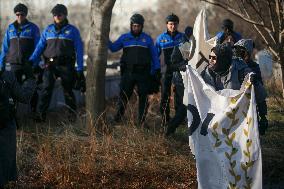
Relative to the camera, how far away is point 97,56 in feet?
29.0

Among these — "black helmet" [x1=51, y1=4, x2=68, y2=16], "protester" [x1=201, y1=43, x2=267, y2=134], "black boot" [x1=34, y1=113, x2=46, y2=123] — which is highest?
"black helmet" [x1=51, y1=4, x2=68, y2=16]

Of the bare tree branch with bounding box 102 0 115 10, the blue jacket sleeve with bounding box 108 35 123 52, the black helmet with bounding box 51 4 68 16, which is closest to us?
the bare tree branch with bounding box 102 0 115 10

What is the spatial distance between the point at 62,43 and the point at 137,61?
143 centimetres

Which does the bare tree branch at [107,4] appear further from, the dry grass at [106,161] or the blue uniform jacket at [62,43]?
the blue uniform jacket at [62,43]

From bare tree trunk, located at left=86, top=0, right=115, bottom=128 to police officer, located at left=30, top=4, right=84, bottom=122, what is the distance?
1551mm

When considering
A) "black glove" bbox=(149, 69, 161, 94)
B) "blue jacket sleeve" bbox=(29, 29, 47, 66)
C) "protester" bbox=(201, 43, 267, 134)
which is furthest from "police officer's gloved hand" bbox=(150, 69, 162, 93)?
"protester" bbox=(201, 43, 267, 134)

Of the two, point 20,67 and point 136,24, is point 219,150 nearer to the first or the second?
point 136,24

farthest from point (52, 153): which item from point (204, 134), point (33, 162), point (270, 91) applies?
point (270, 91)

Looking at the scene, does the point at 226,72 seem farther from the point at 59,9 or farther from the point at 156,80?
the point at 59,9

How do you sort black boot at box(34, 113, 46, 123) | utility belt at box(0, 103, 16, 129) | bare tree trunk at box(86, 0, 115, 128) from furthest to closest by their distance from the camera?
black boot at box(34, 113, 46, 123) → bare tree trunk at box(86, 0, 115, 128) → utility belt at box(0, 103, 16, 129)

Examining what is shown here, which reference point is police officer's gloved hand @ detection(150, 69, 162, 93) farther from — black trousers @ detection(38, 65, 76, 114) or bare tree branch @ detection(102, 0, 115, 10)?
bare tree branch @ detection(102, 0, 115, 10)

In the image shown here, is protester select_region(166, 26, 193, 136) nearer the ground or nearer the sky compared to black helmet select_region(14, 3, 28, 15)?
nearer the ground

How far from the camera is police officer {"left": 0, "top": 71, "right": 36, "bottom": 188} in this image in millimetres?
5816

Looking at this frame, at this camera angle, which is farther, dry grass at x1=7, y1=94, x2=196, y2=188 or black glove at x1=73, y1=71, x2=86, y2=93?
black glove at x1=73, y1=71, x2=86, y2=93
